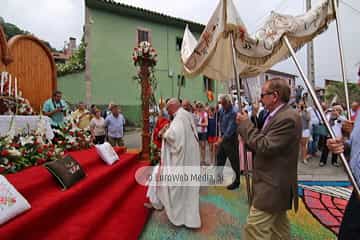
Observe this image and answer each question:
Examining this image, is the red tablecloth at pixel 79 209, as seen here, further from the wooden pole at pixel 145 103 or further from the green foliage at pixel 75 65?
the green foliage at pixel 75 65

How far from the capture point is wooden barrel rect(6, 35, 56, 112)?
19.7 ft

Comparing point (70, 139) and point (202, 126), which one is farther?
point (202, 126)

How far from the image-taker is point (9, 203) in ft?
6.92

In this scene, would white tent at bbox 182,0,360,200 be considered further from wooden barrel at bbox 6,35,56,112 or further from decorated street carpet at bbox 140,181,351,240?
wooden barrel at bbox 6,35,56,112

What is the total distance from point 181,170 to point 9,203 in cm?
198

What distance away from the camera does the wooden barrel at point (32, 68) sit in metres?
6.01

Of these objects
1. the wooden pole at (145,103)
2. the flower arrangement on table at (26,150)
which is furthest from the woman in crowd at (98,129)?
the flower arrangement on table at (26,150)

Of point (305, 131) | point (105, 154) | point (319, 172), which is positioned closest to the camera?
point (105, 154)

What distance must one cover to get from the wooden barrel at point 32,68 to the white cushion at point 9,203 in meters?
4.87

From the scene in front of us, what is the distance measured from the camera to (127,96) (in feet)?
53.9

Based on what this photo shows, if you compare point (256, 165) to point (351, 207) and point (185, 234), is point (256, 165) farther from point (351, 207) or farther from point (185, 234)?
point (185, 234)

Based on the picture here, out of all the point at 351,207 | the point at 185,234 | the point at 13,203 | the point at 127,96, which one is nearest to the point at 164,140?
the point at 185,234

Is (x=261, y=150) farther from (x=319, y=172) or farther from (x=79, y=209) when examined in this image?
(x=319, y=172)

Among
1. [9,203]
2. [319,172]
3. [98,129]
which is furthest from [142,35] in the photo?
[9,203]
